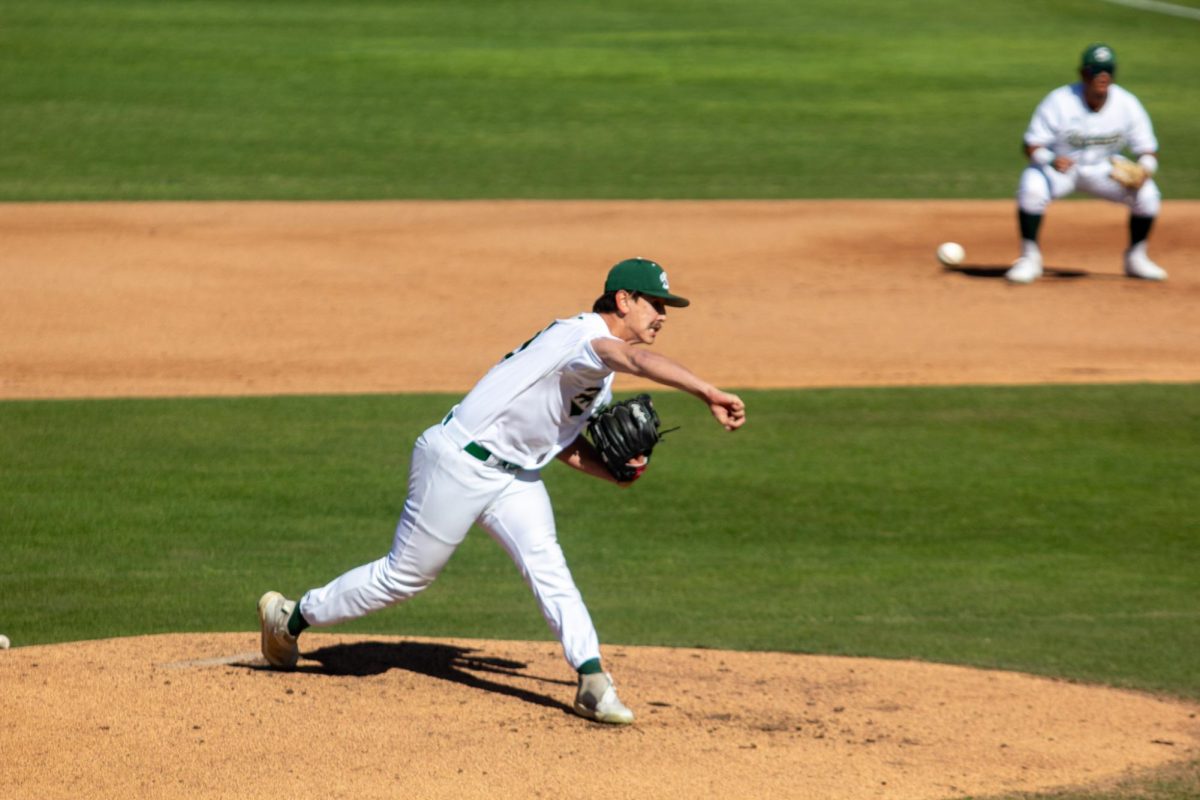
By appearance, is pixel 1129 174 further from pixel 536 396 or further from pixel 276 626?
pixel 276 626

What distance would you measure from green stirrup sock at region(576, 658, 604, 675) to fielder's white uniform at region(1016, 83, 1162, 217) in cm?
971

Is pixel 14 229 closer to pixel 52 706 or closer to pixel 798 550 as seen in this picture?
pixel 798 550

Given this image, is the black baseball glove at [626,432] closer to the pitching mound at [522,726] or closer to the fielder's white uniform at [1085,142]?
the pitching mound at [522,726]

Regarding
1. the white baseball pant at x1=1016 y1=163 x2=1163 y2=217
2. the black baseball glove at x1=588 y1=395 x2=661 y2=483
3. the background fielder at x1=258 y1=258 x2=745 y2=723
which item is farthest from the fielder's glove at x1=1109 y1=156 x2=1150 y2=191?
the black baseball glove at x1=588 y1=395 x2=661 y2=483

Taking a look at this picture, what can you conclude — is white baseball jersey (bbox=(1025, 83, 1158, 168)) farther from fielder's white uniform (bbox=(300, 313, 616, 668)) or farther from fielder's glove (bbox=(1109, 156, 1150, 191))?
fielder's white uniform (bbox=(300, 313, 616, 668))

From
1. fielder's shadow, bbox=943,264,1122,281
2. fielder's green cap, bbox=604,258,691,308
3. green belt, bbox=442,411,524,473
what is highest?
fielder's green cap, bbox=604,258,691,308

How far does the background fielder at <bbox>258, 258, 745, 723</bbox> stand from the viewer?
5.83m

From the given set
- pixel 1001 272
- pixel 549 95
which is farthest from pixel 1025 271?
pixel 549 95

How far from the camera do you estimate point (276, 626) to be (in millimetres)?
6344

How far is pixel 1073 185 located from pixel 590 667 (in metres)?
10.1

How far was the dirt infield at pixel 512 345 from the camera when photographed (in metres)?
5.63

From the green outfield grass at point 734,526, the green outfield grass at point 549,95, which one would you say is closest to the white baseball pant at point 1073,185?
the green outfield grass at point 734,526

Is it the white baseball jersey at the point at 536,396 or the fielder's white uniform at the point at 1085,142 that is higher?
the white baseball jersey at the point at 536,396

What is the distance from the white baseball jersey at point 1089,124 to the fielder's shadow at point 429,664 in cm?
909
